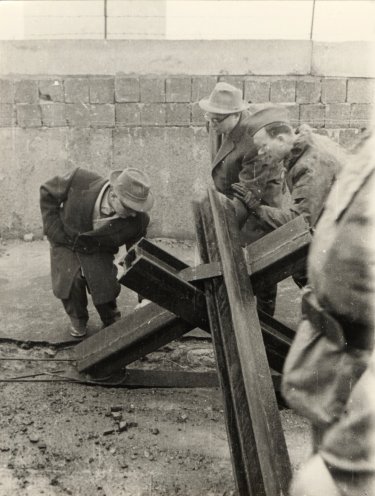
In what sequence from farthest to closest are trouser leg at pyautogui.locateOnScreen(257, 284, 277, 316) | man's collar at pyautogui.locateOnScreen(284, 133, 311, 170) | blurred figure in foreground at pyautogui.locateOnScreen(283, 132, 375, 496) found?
trouser leg at pyautogui.locateOnScreen(257, 284, 277, 316) → man's collar at pyautogui.locateOnScreen(284, 133, 311, 170) → blurred figure in foreground at pyautogui.locateOnScreen(283, 132, 375, 496)

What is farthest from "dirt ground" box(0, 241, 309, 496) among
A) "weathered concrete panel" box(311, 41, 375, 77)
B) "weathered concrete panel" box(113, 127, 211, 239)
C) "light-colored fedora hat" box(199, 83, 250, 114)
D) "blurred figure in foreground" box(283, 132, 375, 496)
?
"weathered concrete panel" box(311, 41, 375, 77)

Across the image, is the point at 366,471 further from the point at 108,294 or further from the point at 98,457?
the point at 108,294

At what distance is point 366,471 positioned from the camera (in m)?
1.08

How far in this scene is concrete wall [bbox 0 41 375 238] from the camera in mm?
6527

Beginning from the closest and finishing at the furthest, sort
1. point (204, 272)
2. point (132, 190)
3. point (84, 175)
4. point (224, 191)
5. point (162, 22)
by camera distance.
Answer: point (204, 272)
point (132, 190)
point (84, 175)
point (224, 191)
point (162, 22)

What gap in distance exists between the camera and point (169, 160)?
6.71 m

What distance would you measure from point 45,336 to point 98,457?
149 cm

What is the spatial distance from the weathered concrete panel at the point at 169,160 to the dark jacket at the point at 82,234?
2.25 m

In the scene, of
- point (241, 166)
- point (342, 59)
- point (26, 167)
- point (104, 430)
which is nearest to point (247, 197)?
point (241, 166)

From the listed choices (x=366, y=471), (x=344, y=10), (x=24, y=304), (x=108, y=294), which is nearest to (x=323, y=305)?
(x=366, y=471)

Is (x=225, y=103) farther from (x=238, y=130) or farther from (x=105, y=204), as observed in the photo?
(x=105, y=204)

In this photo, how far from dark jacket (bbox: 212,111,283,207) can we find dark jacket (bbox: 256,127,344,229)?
0.91 ft

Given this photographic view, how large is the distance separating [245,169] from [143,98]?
2605 millimetres

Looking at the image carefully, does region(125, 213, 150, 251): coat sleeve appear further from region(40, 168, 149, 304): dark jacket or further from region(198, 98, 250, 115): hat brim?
region(198, 98, 250, 115): hat brim
